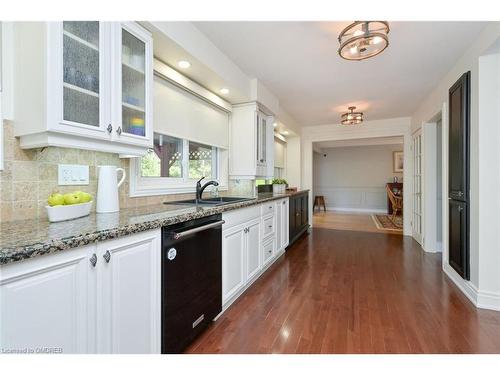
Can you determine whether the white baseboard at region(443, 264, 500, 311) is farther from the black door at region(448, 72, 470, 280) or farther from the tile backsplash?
the tile backsplash

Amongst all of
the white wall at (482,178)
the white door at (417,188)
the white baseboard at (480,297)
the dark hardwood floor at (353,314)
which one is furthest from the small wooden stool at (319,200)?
the white wall at (482,178)

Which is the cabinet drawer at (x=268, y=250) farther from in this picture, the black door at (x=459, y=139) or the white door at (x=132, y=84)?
the black door at (x=459, y=139)

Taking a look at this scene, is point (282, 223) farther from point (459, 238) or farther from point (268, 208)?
point (459, 238)

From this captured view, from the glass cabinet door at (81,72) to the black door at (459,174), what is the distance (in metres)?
3.13

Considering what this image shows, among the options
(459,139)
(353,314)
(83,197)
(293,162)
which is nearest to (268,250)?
(353,314)

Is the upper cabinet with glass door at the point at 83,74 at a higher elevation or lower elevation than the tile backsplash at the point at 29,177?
higher

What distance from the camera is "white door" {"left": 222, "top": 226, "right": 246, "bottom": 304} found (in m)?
2.03

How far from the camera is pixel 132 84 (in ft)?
5.39

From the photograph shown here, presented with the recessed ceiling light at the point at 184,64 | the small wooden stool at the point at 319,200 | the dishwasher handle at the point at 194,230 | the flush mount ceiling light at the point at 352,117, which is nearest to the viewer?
the dishwasher handle at the point at 194,230

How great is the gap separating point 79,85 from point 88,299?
1072 millimetres

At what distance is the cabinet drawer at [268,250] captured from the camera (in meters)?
2.92
